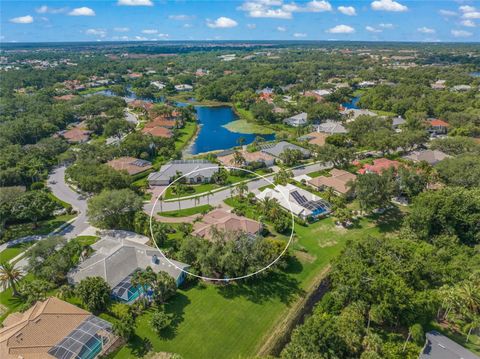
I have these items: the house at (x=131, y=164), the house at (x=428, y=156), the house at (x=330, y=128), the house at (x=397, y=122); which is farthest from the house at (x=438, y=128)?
the house at (x=131, y=164)

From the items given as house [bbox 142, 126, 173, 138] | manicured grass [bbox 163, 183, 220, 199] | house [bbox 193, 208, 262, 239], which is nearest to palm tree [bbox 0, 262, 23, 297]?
house [bbox 193, 208, 262, 239]

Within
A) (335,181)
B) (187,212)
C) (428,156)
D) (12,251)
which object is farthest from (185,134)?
(428,156)

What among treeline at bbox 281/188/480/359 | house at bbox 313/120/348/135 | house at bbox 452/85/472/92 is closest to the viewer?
treeline at bbox 281/188/480/359

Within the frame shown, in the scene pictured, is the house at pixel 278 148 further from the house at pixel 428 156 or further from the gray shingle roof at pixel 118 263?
the gray shingle roof at pixel 118 263

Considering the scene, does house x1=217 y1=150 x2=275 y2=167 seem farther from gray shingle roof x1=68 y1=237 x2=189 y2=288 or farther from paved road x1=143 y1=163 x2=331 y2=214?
gray shingle roof x1=68 y1=237 x2=189 y2=288

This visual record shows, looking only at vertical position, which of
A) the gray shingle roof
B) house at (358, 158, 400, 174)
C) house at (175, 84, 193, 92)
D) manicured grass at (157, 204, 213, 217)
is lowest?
manicured grass at (157, 204, 213, 217)

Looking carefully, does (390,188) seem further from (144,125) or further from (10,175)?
(144,125)

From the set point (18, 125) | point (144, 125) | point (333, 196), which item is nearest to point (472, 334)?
point (333, 196)

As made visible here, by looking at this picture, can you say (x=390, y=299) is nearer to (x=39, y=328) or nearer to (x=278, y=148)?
(x=39, y=328)
